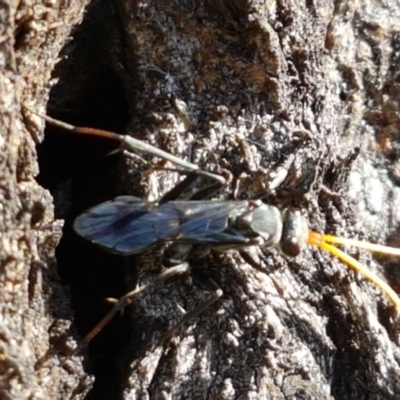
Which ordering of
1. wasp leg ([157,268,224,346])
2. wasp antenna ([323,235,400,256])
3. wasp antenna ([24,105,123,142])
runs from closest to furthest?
wasp leg ([157,268,224,346]) < wasp antenna ([24,105,123,142]) < wasp antenna ([323,235,400,256])

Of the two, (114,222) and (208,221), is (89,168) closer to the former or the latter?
(114,222)

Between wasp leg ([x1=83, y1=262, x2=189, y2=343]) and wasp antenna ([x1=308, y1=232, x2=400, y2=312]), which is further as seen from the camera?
wasp antenna ([x1=308, y1=232, x2=400, y2=312])

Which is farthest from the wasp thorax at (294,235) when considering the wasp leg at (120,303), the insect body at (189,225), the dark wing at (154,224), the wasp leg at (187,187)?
the wasp leg at (120,303)

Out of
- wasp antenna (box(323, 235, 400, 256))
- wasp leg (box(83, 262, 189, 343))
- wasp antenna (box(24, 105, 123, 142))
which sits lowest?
wasp leg (box(83, 262, 189, 343))

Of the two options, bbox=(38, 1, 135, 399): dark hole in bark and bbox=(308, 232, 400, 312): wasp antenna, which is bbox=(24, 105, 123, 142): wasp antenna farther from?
bbox=(308, 232, 400, 312): wasp antenna

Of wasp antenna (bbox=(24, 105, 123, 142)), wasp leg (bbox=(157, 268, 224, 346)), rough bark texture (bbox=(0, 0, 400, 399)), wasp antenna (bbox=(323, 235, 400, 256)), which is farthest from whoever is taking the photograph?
wasp antenna (bbox=(323, 235, 400, 256))

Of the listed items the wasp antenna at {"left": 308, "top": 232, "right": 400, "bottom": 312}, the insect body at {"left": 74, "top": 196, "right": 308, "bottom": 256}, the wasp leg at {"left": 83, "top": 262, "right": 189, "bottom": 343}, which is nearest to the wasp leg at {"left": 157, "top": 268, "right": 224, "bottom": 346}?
the wasp leg at {"left": 83, "top": 262, "right": 189, "bottom": 343}

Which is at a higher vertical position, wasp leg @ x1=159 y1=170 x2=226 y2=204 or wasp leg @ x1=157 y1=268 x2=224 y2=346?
wasp leg @ x1=159 y1=170 x2=226 y2=204
